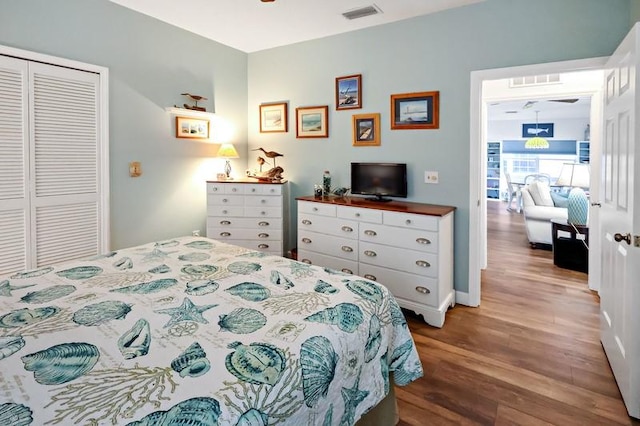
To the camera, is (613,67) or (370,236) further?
(370,236)

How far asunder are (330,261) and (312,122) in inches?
65.6

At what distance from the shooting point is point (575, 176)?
20.0 feet

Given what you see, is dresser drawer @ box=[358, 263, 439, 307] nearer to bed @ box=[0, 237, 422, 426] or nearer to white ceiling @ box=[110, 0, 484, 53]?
bed @ box=[0, 237, 422, 426]

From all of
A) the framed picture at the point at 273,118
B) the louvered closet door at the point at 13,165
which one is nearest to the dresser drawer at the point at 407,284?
the framed picture at the point at 273,118

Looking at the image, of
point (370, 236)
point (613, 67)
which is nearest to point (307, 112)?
point (370, 236)

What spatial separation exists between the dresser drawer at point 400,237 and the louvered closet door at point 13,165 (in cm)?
277

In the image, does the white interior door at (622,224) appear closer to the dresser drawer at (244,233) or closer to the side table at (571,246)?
the side table at (571,246)

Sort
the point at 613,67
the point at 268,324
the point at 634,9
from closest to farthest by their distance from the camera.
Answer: the point at 268,324, the point at 613,67, the point at 634,9

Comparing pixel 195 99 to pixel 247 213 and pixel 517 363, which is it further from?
pixel 517 363

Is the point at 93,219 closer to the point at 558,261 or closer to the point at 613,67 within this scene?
the point at 613,67

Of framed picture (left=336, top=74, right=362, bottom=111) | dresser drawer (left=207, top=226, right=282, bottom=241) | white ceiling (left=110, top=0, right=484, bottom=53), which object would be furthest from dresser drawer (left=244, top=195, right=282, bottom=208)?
white ceiling (left=110, top=0, right=484, bottom=53)

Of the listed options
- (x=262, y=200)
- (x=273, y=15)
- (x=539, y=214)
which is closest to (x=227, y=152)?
(x=262, y=200)

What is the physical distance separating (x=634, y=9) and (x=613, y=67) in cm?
54

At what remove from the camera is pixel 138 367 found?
3.50 ft
